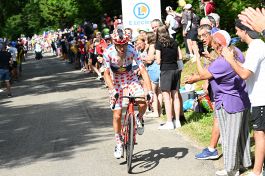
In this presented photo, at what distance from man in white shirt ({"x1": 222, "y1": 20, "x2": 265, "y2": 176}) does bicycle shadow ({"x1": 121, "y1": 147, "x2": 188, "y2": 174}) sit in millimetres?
1933

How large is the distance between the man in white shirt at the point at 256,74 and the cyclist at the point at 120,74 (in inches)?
71.8

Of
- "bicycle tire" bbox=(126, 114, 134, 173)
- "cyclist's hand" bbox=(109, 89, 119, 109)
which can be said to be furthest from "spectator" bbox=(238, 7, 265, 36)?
"bicycle tire" bbox=(126, 114, 134, 173)

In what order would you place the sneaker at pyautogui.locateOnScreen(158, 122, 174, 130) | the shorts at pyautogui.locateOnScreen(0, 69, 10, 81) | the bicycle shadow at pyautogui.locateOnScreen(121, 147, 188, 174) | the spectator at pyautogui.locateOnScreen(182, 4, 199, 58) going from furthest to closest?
the shorts at pyautogui.locateOnScreen(0, 69, 10, 81) < the spectator at pyautogui.locateOnScreen(182, 4, 199, 58) < the sneaker at pyautogui.locateOnScreen(158, 122, 174, 130) < the bicycle shadow at pyautogui.locateOnScreen(121, 147, 188, 174)

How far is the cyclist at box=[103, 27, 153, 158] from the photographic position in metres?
7.29

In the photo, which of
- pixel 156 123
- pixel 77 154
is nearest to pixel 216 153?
pixel 77 154

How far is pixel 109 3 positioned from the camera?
32.5m

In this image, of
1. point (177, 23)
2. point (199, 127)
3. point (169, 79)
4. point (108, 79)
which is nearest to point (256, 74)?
point (108, 79)

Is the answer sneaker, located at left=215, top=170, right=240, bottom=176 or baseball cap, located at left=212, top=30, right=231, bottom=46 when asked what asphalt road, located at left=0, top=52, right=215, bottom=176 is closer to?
sneaker, located at left=215, top=170, right=240, bottom=176

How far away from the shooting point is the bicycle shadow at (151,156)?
7359 millimetres

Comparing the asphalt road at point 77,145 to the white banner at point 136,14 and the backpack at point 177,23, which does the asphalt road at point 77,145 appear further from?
the backpack at point 177,23

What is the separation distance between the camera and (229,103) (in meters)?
6.33

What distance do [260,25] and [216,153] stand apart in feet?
9.36

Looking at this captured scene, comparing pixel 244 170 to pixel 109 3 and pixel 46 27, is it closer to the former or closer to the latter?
pixel 109 3

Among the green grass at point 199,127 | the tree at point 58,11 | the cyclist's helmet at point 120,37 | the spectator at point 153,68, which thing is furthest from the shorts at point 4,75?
the tree at point 58,11
